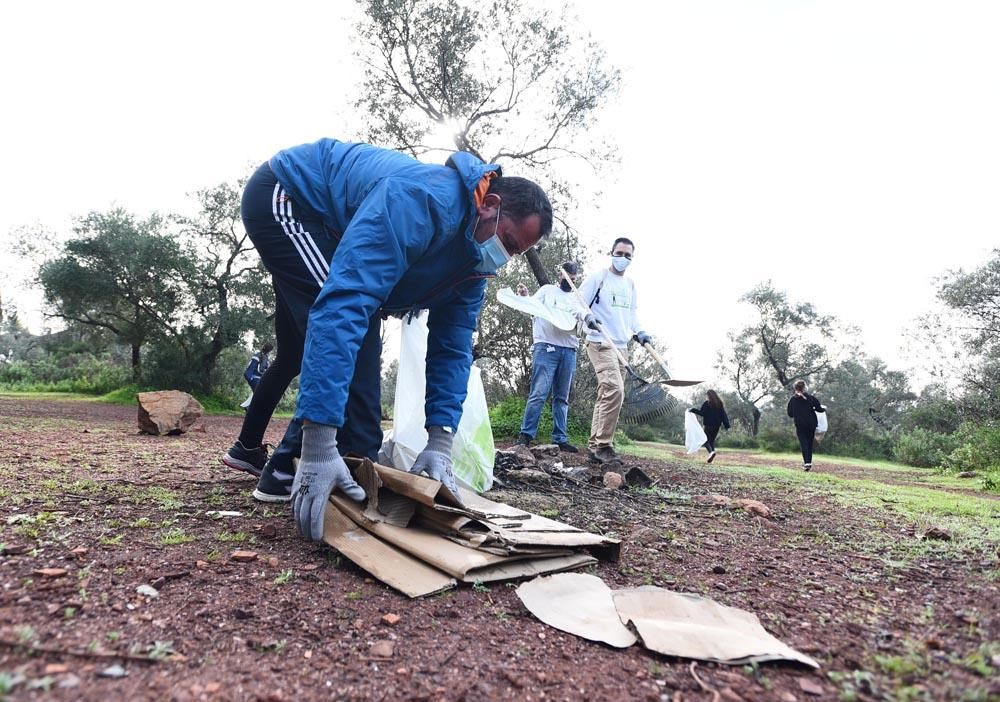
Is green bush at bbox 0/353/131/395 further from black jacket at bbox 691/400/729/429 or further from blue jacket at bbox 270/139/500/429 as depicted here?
blue jacket at bbox 270/139/500/429

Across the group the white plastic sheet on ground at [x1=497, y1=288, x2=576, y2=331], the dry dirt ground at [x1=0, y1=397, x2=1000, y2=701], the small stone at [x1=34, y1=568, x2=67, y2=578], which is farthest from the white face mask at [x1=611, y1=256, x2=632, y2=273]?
the small stone at [x1=34, y1=568, x2=67, y2=578]

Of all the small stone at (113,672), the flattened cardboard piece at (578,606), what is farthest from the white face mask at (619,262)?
the small stone at (113,672)

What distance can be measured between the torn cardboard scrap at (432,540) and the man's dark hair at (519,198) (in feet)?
3.53

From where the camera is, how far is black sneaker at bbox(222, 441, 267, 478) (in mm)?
3016

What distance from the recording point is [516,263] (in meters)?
14.8

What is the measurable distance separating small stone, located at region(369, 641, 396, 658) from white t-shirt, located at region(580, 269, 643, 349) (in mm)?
4480

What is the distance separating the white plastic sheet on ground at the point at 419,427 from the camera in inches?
121

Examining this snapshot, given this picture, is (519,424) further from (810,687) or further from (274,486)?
(810,687)

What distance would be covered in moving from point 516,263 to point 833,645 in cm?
1374

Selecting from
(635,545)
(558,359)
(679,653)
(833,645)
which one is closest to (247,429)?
(635,545)

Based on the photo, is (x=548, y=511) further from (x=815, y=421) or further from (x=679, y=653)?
(x=815, y=421)

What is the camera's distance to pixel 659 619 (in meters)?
1.54

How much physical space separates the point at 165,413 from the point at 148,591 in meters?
5.77

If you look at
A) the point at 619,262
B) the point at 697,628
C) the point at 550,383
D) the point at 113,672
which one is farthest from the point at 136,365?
the point at 697,628
